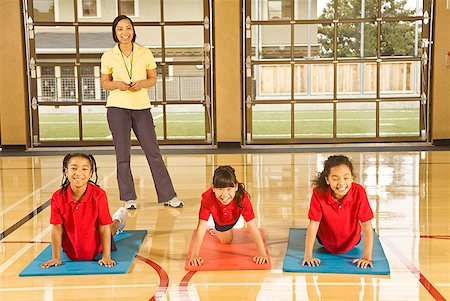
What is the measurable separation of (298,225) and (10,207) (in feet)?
7.46

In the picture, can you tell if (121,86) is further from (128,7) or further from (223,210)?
(128,7)

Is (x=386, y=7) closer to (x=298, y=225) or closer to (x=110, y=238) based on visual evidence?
(x=298, y=225)

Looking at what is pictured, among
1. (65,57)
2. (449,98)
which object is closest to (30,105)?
(65,57)

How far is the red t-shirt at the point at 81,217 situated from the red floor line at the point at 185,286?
0.51 metres

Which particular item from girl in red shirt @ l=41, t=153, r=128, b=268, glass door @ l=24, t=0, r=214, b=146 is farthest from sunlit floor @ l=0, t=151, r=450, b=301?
glass door @ l=24, t=0, r=214, b=146

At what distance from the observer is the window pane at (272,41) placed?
8922 mm

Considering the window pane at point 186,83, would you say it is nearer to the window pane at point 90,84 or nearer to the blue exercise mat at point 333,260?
the window pane at point 90,84

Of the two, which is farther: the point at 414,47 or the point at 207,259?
the point at 414,47

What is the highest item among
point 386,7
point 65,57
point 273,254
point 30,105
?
point 386,7

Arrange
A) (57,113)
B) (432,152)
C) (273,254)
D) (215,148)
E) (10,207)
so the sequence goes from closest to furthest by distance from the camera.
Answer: (273,254) < (10,207) < (432,152) < (215,148) < (57,113)

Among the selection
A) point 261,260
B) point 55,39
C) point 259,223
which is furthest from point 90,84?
point 261,260

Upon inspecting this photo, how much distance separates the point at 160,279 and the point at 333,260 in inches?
36.2

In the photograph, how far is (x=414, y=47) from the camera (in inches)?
353

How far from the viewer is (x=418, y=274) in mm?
3496
